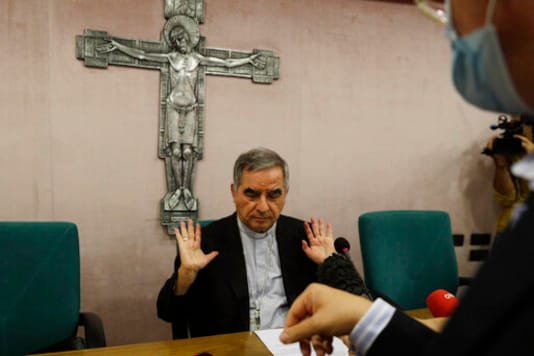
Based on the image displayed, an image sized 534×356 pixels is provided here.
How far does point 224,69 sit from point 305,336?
87.1 inches

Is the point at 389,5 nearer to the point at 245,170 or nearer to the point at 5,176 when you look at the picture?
the point at 245,170

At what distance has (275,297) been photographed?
6.65 ft

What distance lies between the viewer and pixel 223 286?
1966 millimetres

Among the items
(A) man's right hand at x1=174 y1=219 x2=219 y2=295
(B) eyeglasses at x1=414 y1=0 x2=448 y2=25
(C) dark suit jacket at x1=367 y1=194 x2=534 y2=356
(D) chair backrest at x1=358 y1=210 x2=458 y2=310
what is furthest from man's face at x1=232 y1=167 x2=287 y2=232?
(C) dark suit jacket at x1=367 y1=194 x2=534 y2=356

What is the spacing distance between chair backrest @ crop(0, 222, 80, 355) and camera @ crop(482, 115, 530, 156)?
2.97 metres

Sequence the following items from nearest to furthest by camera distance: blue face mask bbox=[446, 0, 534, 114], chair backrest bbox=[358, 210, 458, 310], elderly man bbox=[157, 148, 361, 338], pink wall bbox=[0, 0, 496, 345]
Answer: blue face mask bbox=[446, 0, 534, 114]
elderly man bbox=[157, 148, 361, 338]
chair backrest bbox=[358, 210, 458, 310]
pink wall bbox=[0, 0, 496, 345]

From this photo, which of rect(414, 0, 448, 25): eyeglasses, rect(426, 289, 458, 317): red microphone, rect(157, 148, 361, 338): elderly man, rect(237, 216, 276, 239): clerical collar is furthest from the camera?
rect(237, 216, 276, 239): clerical collar

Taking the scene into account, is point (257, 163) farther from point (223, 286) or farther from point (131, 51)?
point (131, 51)

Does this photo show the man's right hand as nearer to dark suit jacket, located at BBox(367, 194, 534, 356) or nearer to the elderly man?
the elderly man

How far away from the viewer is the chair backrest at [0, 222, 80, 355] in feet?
5.84

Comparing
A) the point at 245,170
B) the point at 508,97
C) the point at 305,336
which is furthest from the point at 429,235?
the point at 508,97

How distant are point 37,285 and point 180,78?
4.84 feet

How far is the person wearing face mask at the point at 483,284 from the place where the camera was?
38cm

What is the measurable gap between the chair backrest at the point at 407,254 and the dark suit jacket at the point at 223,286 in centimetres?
42
